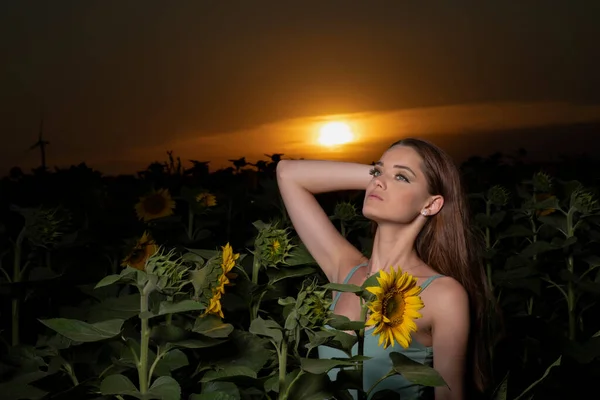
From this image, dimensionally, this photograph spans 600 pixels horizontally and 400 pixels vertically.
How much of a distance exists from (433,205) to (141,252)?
92 cm

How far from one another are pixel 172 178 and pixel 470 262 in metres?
2.88

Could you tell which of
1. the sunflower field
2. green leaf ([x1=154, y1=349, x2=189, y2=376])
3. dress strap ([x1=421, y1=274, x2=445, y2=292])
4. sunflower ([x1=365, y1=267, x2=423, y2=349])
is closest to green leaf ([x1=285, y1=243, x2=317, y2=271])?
the sunflower field

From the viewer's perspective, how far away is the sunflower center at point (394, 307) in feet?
5.63

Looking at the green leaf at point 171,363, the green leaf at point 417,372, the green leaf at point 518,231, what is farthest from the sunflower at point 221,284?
the green leaf at point 518,231

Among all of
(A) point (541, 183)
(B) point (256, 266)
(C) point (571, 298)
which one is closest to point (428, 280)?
(B) point (256, 266)

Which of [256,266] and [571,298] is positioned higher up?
[256,266]

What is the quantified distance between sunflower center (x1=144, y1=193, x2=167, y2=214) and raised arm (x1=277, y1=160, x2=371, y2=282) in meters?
1.66

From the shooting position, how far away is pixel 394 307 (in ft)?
5.68

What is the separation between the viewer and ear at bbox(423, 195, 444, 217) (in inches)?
106

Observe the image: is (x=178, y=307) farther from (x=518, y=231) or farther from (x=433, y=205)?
(x=518, y=231)

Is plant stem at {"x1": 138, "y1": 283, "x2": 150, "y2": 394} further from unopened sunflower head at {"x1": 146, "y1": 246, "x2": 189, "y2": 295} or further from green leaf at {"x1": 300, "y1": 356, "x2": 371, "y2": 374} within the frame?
green leaf at {"x1": 300, "y1": 356, "x2": 371, "y2": 374}

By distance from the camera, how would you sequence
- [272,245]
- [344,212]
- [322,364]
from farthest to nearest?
[344,212], [272,245], [322,364]

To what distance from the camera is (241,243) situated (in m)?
4.52

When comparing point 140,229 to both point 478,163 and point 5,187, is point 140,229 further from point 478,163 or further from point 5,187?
point 478,163
